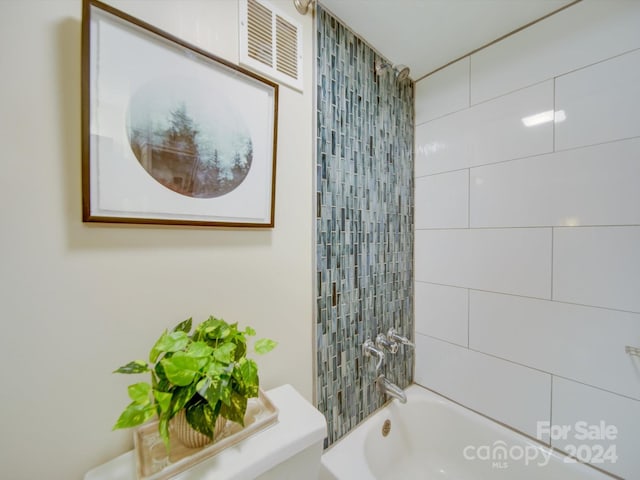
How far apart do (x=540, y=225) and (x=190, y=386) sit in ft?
4.56

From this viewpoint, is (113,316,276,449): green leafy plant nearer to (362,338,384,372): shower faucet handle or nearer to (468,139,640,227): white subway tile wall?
(362,338,384,372): shower faucet handle

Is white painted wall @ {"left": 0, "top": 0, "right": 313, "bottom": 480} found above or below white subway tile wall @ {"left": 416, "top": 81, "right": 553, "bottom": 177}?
below

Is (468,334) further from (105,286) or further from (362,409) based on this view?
(105,286)

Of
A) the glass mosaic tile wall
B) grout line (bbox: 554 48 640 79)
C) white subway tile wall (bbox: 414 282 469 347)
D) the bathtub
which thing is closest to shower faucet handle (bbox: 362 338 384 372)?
the glass mosaic tile wall

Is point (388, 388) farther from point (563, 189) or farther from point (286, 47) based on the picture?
point (286, 47)

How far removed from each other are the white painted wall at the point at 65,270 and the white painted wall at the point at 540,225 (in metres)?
1.19

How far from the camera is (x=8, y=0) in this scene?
0.49 meters

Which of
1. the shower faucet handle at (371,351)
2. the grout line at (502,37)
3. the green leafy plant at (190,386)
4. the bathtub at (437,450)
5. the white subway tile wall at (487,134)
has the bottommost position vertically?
the bathtub at (437,450)

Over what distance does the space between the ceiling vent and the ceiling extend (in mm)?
256

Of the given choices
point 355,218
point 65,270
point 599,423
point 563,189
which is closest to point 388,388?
point 599,423

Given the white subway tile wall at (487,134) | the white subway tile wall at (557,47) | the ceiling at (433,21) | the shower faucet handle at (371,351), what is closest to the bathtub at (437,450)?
the shower faucet handle at (371,351)

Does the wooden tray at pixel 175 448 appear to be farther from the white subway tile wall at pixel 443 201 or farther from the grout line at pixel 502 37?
the grout line at pixel 502 37

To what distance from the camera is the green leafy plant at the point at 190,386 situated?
48 cm

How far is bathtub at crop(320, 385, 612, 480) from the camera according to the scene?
3.27 feet
